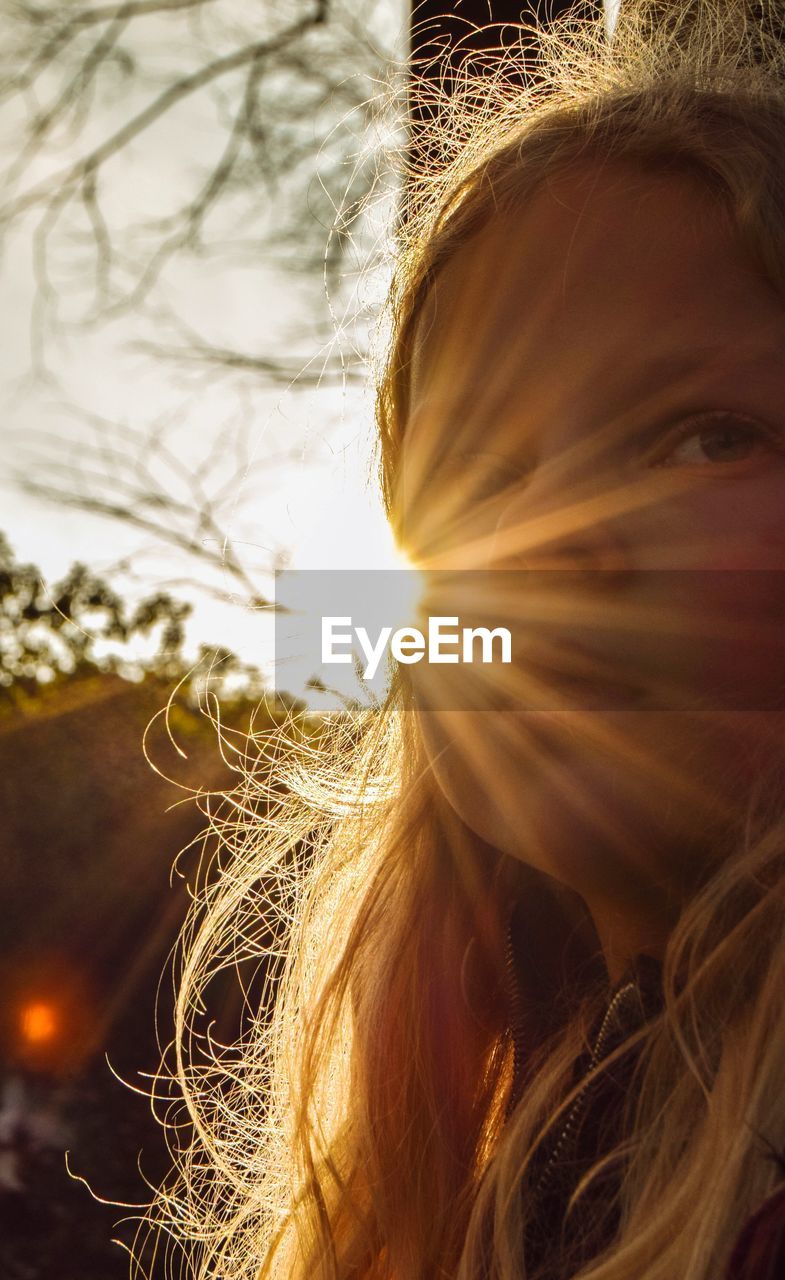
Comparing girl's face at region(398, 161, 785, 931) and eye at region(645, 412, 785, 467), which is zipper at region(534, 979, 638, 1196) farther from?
eye at region(645, 412, 785, 467)

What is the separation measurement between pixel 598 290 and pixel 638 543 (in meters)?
0.27

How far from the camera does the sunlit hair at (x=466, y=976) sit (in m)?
0.86

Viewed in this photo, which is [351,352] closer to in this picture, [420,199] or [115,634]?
[420,199]

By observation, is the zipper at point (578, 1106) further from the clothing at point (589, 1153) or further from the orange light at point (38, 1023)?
the orange light at point (38, 1023)

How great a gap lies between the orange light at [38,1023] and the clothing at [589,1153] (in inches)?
56.4

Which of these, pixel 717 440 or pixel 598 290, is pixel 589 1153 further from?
pixel 598 290

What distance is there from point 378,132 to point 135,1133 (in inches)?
79.6

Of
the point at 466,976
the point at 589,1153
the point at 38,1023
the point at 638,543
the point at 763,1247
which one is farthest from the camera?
the point at 38,1023

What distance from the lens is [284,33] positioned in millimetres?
2287

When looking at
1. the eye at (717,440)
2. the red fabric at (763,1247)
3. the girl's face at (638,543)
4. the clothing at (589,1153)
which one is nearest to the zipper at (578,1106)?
the clothing at (589,1153)

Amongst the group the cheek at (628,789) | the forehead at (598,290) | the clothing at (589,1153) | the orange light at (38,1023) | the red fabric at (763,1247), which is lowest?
the orange light at (38,1023)

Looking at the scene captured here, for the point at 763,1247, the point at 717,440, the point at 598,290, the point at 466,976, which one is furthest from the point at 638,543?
the point at 466,976

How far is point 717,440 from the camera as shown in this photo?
90 centimetres

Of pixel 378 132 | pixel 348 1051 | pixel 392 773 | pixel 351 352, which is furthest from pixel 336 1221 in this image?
pixel 378 132
